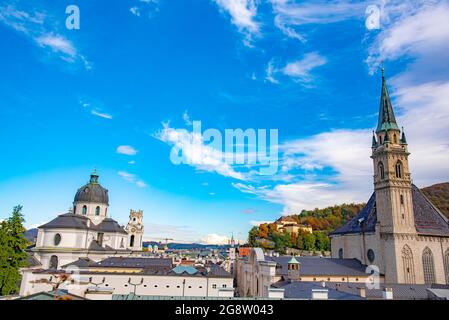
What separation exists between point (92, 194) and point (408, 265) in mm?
28409

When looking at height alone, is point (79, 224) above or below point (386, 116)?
below

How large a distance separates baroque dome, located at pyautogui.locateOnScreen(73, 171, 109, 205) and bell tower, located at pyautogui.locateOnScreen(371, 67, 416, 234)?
25.8 meters

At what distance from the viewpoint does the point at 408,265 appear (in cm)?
2033

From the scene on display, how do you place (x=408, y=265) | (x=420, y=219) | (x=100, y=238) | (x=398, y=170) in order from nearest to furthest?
(x=408, y=265) → (x=398, y=170) → (x=420, y=219) → (x=100, y=238)

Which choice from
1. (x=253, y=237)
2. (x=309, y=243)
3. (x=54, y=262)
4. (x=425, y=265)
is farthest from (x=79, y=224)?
(x=309, y=243)

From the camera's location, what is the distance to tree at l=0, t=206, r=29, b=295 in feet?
47.0

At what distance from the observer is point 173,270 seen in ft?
62.0

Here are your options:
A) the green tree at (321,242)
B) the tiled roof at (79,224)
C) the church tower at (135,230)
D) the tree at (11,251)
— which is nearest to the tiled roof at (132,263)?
the tree at (11,251)

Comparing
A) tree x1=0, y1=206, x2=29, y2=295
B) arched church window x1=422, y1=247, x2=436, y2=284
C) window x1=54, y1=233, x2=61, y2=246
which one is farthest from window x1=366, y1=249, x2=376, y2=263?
window x1=54, y1=233, x2=61, y2=246

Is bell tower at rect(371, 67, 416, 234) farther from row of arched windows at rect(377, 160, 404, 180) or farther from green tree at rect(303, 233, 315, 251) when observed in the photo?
green tree at rect(303, 233, 315, 251)

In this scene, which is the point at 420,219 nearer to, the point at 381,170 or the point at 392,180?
the point at 392,180

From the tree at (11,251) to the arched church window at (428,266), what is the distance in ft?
74.5

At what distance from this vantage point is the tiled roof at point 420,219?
2186cm
